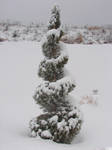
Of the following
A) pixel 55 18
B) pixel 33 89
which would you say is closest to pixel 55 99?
pixel 55 18

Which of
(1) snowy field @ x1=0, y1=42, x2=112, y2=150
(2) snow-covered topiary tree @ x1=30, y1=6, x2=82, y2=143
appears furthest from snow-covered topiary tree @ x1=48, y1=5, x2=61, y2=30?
(1) snowy field @ x1=0, y1=42, x2=112, y2=150

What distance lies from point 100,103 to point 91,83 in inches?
39.5

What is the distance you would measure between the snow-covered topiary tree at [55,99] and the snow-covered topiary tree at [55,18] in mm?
120

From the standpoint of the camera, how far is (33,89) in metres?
7.08

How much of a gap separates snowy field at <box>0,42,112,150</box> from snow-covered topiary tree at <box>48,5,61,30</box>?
2.56 ft

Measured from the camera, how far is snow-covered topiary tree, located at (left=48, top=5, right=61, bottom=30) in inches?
167

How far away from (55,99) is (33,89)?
9.91 ft

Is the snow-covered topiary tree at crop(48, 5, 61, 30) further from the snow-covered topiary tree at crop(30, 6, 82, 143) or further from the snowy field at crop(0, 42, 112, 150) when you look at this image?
the snowy field at crop(0, 42, 112, 150)

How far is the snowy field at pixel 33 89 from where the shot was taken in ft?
13.1

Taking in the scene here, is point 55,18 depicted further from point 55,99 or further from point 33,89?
point 33,89

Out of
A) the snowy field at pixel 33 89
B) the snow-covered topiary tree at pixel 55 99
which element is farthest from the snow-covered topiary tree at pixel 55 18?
the snowy field at pixel 33 89

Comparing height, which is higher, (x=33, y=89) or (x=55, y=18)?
(x=55, y=18)

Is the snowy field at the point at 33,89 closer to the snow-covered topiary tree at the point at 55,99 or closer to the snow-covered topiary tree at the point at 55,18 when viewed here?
the snow-covered topiary tree at the point at 55,99

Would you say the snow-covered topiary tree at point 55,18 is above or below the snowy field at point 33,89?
above
